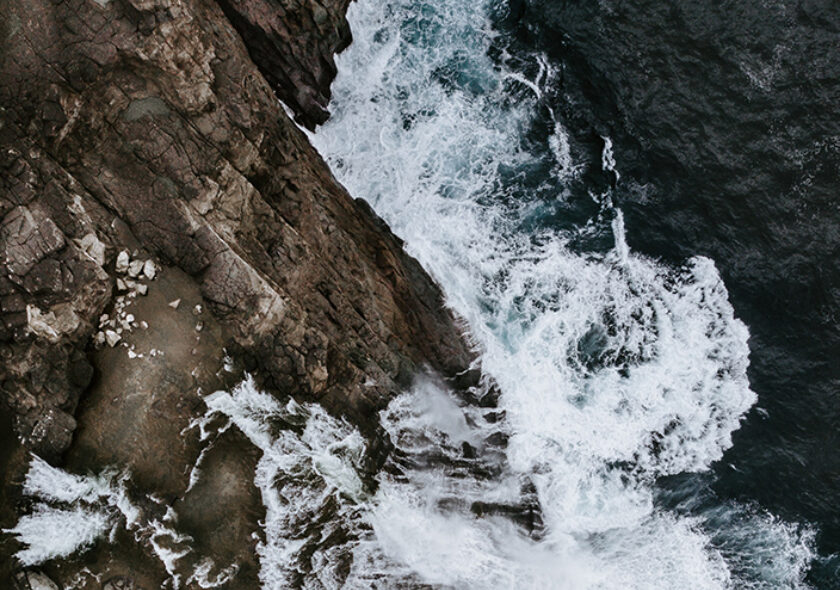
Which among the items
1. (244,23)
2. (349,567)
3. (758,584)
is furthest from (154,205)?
(758,584)

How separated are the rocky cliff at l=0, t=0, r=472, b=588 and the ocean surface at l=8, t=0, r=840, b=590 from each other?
9.25 ft

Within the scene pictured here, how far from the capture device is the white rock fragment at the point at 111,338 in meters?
10.1

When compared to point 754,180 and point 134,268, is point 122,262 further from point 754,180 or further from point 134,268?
point 754,180

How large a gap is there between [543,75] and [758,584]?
1329 centimetres

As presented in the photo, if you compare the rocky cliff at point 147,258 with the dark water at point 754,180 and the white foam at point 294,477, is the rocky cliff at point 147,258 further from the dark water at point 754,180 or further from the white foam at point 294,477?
the dark water at point 754,180

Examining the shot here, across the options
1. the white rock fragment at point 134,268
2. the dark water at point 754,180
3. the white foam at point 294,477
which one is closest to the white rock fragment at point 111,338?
the white rock fragment at point 134,268

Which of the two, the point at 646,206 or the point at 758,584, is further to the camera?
the point at 646,206

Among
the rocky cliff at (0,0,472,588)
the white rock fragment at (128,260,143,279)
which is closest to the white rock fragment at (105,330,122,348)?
the rocky cliff at (0,0,472,588)

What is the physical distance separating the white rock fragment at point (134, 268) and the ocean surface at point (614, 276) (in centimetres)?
492

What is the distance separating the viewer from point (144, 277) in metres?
10.3

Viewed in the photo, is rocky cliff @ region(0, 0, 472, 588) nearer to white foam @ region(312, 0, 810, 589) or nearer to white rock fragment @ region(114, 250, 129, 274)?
white rock fragment @ region(114, 250, 129, 274)

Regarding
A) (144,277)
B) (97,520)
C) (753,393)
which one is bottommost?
(97,520)

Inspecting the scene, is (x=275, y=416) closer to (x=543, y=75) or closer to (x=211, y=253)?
(x=211, y=253)

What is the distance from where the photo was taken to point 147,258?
10383mm
